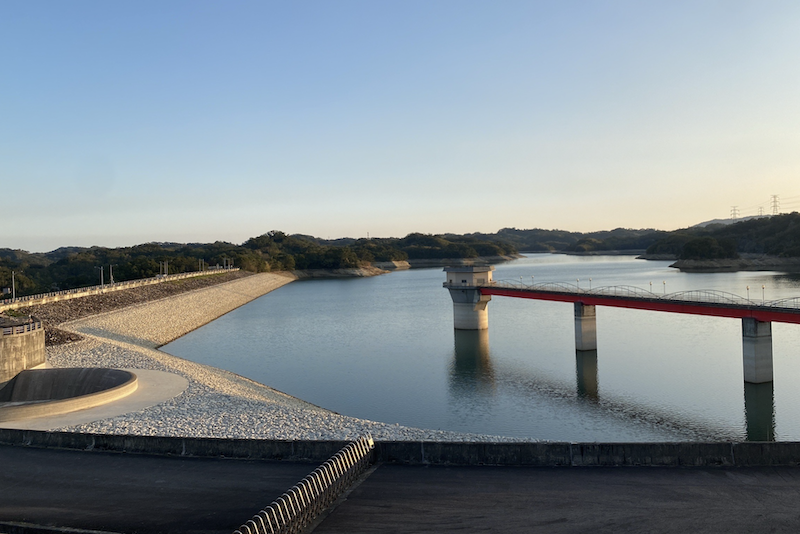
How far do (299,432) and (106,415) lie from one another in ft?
24.2

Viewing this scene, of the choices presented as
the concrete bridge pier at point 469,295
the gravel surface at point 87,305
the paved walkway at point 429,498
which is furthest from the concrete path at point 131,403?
the concrete bridge pier at point 469,295

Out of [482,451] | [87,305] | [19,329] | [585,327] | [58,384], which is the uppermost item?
[19,329]

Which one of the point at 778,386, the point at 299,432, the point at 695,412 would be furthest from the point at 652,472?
the point at 778,386

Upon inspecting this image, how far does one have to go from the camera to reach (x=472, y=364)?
41.2 meters

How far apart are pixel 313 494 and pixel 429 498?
7.78 ft

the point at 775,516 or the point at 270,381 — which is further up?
the point at 775,516

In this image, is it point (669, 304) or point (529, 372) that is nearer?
point (669, 304)

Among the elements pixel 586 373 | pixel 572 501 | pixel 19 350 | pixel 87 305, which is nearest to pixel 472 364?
pixel 586 373

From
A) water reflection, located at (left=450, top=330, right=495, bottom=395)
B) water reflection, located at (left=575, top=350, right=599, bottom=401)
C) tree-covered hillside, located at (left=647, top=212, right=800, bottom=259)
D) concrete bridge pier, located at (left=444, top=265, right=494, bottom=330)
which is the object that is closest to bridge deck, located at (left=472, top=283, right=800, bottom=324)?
concrete bridge pier, located at (left=444, top=265, right=494, bottom=330)

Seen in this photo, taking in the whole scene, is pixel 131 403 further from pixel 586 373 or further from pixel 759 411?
Answer: pixel 759 411

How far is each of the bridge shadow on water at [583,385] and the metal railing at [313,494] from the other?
1721 cm

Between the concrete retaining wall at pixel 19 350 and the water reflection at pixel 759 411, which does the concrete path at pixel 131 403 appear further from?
the water reflection at pixel 759 411

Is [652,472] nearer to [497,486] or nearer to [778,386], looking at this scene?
[497,486]

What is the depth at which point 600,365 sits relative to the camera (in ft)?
128
